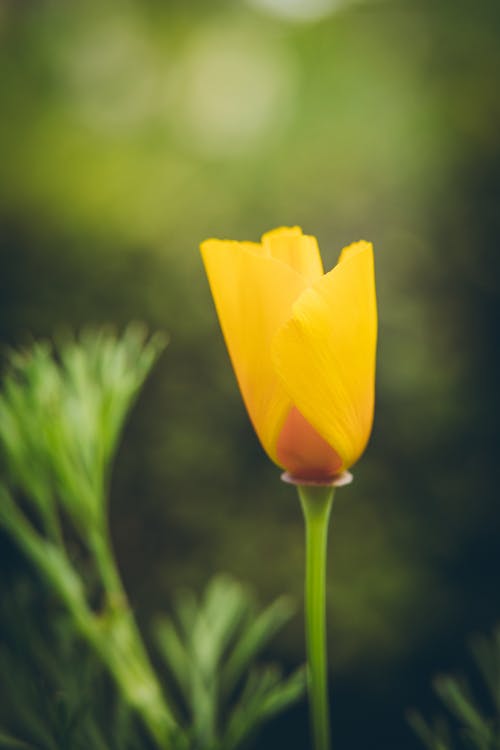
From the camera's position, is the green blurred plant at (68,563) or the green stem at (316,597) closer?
the green stem at (316,597)

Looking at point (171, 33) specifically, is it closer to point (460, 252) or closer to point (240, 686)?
point (460, 252)

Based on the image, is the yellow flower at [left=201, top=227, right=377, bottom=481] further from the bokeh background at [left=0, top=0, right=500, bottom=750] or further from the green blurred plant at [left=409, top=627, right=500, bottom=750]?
the bokeh background at [left=0, top=0, right=500, bottom=750]

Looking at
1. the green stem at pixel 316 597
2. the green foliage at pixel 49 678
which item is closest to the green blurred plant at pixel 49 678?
the green foliage at pixel 49 678

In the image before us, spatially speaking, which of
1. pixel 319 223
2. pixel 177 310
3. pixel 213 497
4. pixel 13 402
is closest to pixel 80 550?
pixel 213 497

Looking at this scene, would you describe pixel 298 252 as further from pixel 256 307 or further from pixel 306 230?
pixel 306 230

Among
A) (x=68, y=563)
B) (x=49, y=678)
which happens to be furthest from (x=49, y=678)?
(x=68, y=563)

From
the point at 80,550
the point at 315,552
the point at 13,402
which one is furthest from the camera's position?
the point at 80,550

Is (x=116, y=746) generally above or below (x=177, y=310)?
below

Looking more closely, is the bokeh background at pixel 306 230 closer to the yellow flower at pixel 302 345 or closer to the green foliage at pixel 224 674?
the green foliage at pixel 224 674
